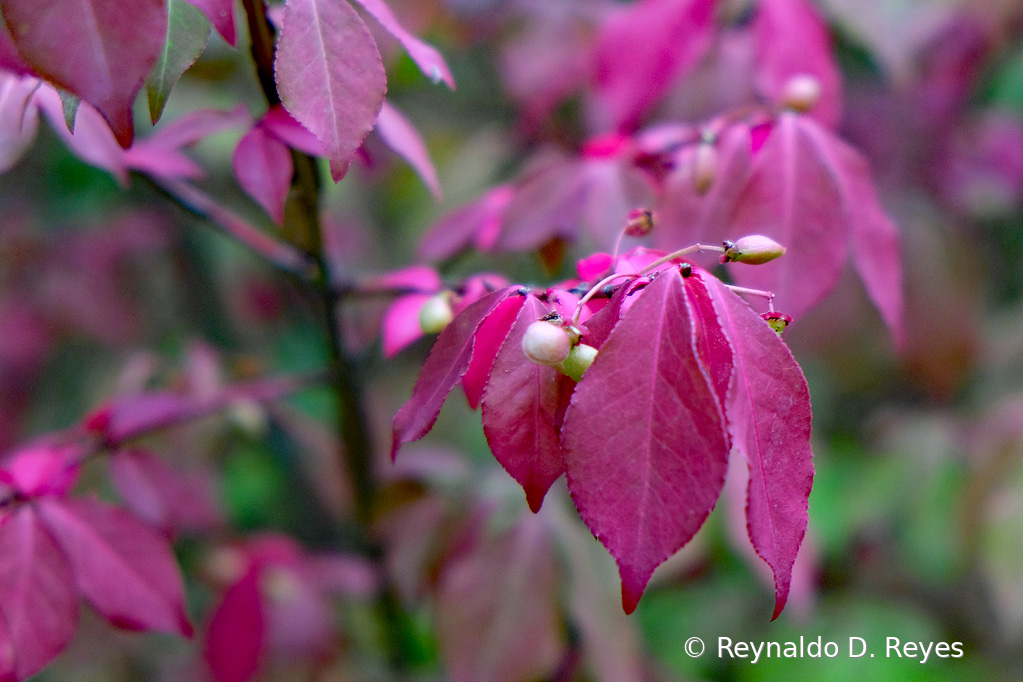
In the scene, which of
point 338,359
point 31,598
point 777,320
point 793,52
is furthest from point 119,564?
point 793,52

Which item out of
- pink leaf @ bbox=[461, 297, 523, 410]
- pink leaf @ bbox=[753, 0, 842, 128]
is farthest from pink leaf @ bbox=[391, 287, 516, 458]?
pink leaf @ bbox=[753, 0, 842, 128]

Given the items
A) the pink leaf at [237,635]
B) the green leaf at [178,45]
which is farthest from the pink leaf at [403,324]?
the pink leaf at [237,635]

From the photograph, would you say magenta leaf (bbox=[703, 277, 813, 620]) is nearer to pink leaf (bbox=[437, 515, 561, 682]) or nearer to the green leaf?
the green leaf

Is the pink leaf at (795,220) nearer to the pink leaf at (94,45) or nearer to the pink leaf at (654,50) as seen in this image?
the pink leaf at (654,50)

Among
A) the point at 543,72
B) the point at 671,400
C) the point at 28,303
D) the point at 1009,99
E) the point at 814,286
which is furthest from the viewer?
the point at 1009,99

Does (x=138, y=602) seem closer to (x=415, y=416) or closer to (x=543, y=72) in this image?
(x=415, y=416)

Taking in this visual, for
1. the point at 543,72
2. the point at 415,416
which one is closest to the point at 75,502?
the point at 415,416
